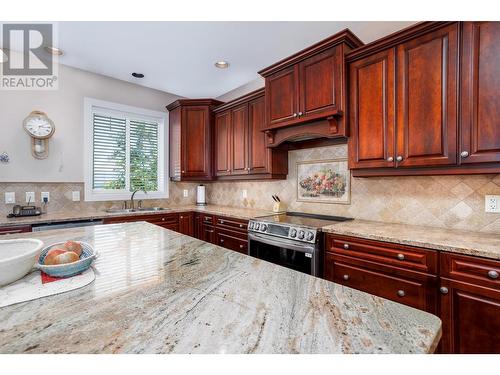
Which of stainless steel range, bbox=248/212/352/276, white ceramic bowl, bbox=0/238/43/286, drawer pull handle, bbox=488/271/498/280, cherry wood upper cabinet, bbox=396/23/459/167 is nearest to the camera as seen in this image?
white ceramic bowl, bbox=0/238/43/286

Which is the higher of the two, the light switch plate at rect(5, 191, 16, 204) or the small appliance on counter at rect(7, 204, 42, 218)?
the light switch plate at rect(5, 191, 16, 204)

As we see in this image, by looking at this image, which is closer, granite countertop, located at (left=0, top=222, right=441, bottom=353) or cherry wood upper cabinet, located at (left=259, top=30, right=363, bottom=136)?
granite countertop, located at (left=0, top=222, right=441, bottom=353)

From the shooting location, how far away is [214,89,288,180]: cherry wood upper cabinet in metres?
2.90

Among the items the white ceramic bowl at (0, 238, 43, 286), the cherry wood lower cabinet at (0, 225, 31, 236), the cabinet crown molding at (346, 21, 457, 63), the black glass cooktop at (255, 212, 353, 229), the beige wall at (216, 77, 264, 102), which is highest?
the beige wall at (216, 77, 264, 102)

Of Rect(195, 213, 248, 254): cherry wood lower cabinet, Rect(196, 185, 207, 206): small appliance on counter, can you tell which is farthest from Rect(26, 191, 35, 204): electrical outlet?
Rect(196, 185, 207, 206): small appliance on counter

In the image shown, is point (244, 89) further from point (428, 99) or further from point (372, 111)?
point (428, 99)

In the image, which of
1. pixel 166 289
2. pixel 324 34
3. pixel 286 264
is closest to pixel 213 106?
pixel 324 34

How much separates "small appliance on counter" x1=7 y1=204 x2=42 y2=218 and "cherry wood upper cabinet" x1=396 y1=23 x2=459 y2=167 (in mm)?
3571

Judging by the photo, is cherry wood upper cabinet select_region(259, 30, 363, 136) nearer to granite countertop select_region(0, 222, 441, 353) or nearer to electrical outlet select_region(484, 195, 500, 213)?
electrical outlet select_region(484, 195, 500, 213)

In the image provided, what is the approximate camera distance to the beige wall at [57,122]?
2.69m

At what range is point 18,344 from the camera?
52 centimetres

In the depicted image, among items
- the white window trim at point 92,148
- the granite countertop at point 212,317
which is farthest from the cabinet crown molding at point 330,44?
the white window trim at point 92,148

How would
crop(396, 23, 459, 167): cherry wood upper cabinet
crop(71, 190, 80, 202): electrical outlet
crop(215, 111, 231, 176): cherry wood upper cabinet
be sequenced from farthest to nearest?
crop(215, 111, 231, 176): cherry wood upper cabinet < crop(71, 190, 80, 202): electrical outlet < crop(396, 23, 459, 167): cherry wood upper cabinet

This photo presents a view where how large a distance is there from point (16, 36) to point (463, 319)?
14.2ft
